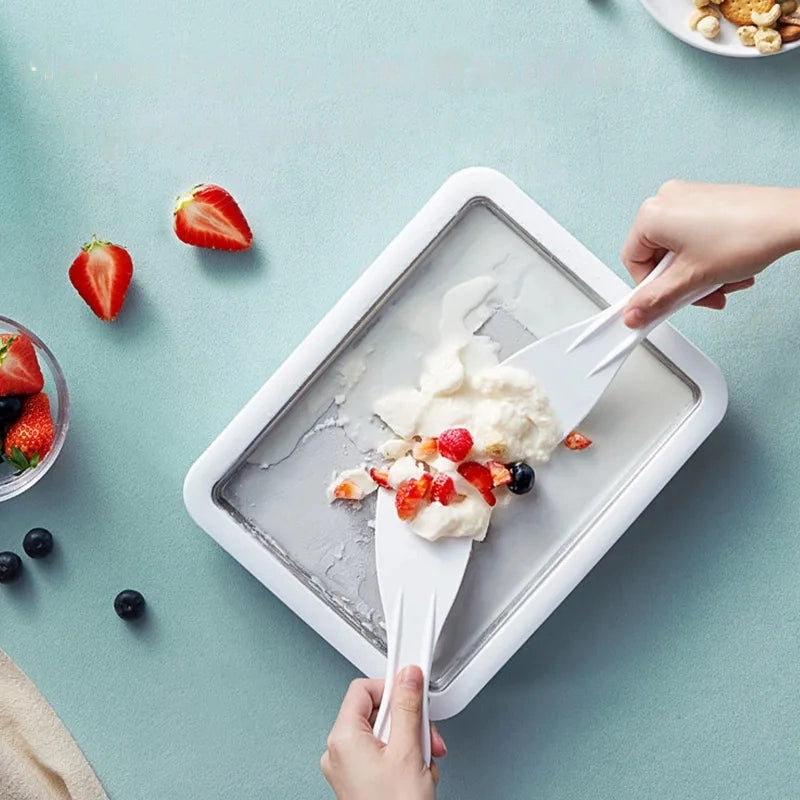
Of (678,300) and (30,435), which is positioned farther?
(30,435)

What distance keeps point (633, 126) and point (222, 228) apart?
1.62 ft

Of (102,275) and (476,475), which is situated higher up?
(476,475)

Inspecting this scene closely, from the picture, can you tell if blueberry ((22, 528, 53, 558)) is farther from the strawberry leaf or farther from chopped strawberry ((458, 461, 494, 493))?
chopped strawberry ((458, 461, 494, 493))

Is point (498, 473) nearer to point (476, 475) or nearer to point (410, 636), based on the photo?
point (476, 475)

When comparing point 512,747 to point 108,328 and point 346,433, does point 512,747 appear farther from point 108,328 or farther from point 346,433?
point 108,328

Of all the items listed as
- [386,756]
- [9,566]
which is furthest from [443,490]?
[9,566]

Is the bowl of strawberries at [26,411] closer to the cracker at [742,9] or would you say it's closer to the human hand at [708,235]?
the human hand at [708,235]

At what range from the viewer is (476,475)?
115cm

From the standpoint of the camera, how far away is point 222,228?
1273mm

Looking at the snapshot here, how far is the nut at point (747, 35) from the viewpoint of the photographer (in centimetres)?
127

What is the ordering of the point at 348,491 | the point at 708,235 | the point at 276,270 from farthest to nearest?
the point at 276,270, the point at 348,491, the point at 708,235

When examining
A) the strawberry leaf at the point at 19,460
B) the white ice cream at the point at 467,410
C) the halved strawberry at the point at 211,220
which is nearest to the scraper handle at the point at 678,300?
the white ice cream at the point at 467,410

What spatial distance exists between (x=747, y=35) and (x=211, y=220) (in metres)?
0.65

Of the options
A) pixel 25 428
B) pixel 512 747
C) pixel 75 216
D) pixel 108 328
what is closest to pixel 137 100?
pixel 75 216
